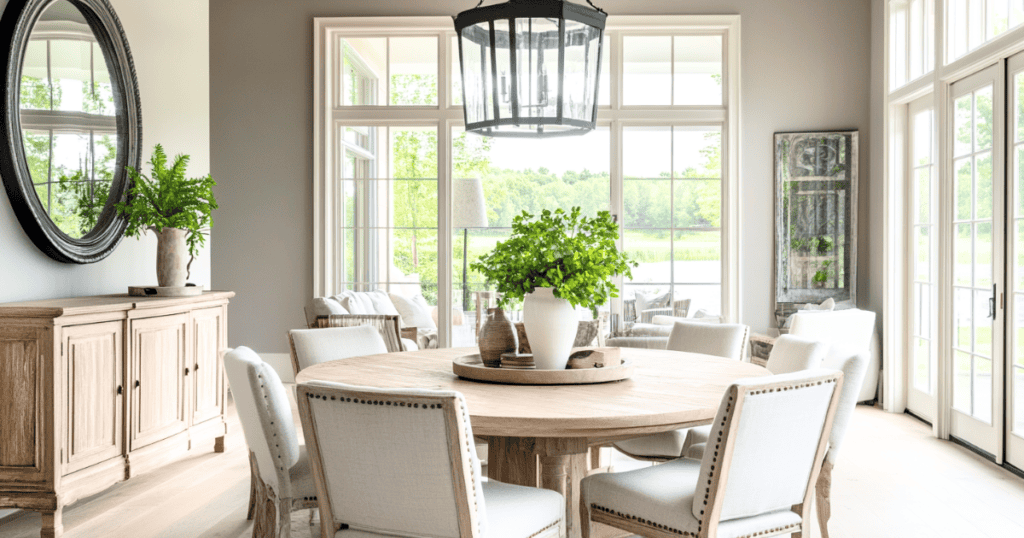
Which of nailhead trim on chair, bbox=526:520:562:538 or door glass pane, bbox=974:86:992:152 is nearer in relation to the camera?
nailhead trim on chair, bbox=526:520:562:538

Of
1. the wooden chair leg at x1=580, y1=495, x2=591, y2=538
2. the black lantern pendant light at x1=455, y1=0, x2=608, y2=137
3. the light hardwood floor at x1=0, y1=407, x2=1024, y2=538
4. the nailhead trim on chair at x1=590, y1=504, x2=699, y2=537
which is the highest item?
the black lantern pendant light at x1=455, y1=0, x2=608, y2=137

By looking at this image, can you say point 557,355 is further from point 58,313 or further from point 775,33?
point 775,33

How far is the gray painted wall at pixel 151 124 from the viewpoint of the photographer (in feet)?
11.7

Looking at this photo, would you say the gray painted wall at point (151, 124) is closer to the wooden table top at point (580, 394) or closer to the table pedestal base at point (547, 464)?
the wooden table top at point (580, 394)

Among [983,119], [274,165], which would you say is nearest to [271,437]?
[983,119]

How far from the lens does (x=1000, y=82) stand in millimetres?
4156

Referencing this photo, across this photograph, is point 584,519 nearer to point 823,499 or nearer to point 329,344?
point 823,499

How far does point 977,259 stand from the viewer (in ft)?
14.5

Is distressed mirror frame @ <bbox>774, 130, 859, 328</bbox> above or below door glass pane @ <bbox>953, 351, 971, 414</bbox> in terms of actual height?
above

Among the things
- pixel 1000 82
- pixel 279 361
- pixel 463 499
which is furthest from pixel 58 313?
pixel 1000 82

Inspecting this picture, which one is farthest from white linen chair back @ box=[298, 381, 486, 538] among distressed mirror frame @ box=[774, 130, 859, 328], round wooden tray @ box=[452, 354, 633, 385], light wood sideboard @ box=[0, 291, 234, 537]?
distressed mirror frame @ box=[774, 130, 859, 328]

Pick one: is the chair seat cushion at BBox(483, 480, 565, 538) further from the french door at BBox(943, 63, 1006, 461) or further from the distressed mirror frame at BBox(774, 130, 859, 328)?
the distressed mirror frame at BBox(774, 130, 859, 328)

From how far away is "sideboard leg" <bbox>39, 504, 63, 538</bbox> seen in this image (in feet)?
10.1

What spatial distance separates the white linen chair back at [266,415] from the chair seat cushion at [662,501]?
905 millimetres
